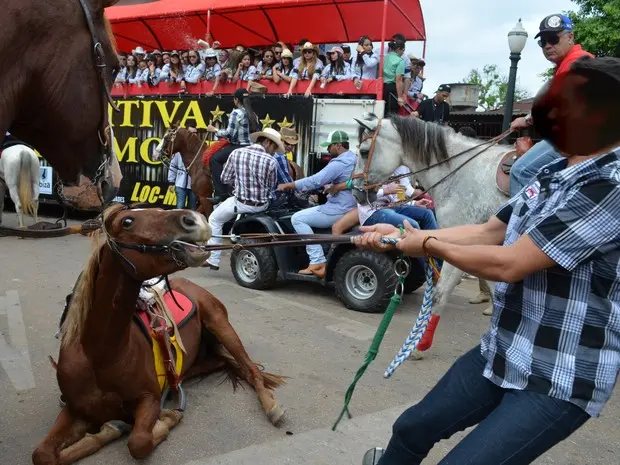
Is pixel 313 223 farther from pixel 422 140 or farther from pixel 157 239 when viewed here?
pixel 157 239

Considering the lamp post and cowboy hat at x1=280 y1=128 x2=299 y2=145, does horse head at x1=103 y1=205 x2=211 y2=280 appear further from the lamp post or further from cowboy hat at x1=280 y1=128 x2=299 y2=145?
the lamp post

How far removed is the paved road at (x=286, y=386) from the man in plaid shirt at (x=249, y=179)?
3.49 ft

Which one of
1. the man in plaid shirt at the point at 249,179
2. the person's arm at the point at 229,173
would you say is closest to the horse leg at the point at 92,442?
the man in plaid shirt at the point at 249,179

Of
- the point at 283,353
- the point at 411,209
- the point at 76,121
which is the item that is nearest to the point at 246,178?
the point at 411,209

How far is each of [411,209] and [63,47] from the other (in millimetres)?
4861

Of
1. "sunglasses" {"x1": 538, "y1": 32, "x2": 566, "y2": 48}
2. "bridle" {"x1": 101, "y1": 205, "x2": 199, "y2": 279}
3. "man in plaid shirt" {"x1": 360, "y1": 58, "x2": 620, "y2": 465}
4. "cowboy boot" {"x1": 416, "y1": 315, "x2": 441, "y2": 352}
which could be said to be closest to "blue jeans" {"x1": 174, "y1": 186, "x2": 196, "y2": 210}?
"cowboy boot" {"x1": 416, "y1": 315, "x2": 441, "y2": 352}

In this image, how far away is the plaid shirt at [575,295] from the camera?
5.07 ft

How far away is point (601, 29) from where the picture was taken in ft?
60.0

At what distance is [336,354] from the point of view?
15.5 feet

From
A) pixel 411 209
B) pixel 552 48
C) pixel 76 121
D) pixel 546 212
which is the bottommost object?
pixel 411 209

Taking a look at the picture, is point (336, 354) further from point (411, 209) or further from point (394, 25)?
point (394, 25)

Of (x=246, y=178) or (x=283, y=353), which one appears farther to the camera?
(x=246, y=178)

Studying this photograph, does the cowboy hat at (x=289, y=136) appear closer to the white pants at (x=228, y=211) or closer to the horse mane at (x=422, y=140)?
the white pants at (x=228, y=211)

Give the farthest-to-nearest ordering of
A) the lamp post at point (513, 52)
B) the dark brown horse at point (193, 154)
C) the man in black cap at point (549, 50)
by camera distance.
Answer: the dark brown horse at point (193, 154)
the lamp post at point (513, 52)
the man in black cap at point (549, 50)
